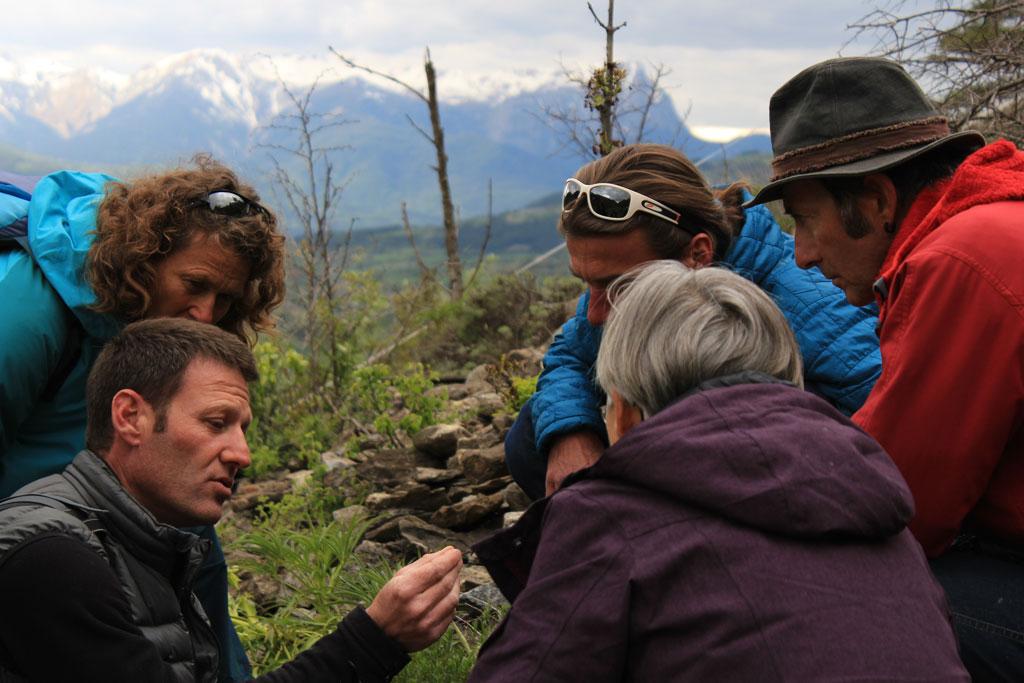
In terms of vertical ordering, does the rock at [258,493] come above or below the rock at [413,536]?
below

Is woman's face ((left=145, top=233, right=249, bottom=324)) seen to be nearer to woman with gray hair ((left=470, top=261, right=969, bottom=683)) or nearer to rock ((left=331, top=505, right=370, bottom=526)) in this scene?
woman with gray hair ((left=470, top=261, right=969, bottom=683))

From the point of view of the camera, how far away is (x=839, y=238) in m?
2.73

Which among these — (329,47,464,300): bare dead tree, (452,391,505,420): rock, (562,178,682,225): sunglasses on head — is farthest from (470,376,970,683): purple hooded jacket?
(329,47,464,300): bare dead tree

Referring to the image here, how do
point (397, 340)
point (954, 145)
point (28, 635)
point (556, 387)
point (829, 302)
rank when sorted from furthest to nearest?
point (397, 340), point (556, 387), point (829, 302), point (954, 145), point (28, 635)

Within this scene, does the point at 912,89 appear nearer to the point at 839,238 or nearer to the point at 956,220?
the point at 839,238

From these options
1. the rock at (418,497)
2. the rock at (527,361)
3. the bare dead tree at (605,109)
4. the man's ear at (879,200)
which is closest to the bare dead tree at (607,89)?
the bare dead tree at (605,109)

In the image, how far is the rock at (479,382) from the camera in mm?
7855

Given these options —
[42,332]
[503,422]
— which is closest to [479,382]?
[503,422]

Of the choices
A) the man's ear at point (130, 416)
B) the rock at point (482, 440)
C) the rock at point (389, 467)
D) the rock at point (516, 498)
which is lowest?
the rock at point (389, 467)

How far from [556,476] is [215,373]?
4.00ft

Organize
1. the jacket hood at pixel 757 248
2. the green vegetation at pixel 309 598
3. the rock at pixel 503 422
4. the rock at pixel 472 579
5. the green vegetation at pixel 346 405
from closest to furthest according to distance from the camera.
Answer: the jacket hood at pixel 757 248 < the green vegetation at pixel 309 598 < the rock at pixel 472 579 < the green vegetation at pixel 346 405 < the rock at pixel 503 422

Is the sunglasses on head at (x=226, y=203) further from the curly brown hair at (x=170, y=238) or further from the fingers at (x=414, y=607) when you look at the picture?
the fingers at (x=414, y=607)

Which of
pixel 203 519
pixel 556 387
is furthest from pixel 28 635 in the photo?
pixel 556 387

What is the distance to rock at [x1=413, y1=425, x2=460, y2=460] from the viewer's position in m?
5.59
